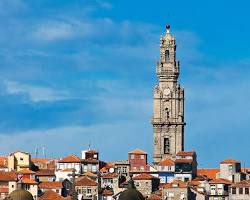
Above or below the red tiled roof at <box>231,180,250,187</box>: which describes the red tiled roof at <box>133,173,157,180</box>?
above

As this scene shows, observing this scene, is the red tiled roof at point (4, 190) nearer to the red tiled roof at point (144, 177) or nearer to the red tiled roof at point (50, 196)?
the red tiled roof at point (50, 196)

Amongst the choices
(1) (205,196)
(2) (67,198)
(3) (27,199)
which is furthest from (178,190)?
(3) (27,199)

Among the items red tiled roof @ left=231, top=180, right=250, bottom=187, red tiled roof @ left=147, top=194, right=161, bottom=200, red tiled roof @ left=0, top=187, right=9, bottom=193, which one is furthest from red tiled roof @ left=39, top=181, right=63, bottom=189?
red tiled roof @ left=231, top=180, right=250, bottom=187

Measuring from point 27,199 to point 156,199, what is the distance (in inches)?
3351

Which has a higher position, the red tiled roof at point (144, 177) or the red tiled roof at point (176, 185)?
the red tiled roof at point (144, 177)

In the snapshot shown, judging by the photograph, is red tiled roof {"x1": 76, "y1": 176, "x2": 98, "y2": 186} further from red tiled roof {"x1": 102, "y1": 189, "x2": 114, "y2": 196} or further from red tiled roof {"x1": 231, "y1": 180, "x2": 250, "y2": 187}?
red tiled roof {"x1": 231, "y1": 180, "x2": 250, "y2": 187}

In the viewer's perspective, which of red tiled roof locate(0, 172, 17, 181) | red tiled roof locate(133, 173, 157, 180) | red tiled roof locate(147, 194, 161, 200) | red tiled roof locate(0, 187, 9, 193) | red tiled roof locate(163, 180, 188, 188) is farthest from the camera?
red tiled roof locate(133, 173, 157, 180)

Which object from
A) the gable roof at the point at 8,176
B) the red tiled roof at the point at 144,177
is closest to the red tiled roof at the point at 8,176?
the gable roof at the point at 8,176

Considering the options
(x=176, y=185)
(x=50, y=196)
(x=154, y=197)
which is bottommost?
(x=50, y=196)

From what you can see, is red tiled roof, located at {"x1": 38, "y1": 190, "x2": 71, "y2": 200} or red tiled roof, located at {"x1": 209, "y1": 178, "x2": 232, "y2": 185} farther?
red tiled roof, located at {"x1": 209, "y1": 178, "x2": 232, "y2": 185}

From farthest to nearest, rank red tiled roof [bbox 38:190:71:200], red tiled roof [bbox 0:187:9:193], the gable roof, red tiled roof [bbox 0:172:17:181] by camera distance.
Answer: red tiled roof [bbox 0:172:17:181]
the gable roof
red tiled roof [bbox 0:187:9:193]
red tiled roof [bbox 38:190:71:200]

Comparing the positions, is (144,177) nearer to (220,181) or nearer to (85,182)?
(85,182)

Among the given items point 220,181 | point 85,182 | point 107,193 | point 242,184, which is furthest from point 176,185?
point 85,182

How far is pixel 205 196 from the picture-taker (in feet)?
614
